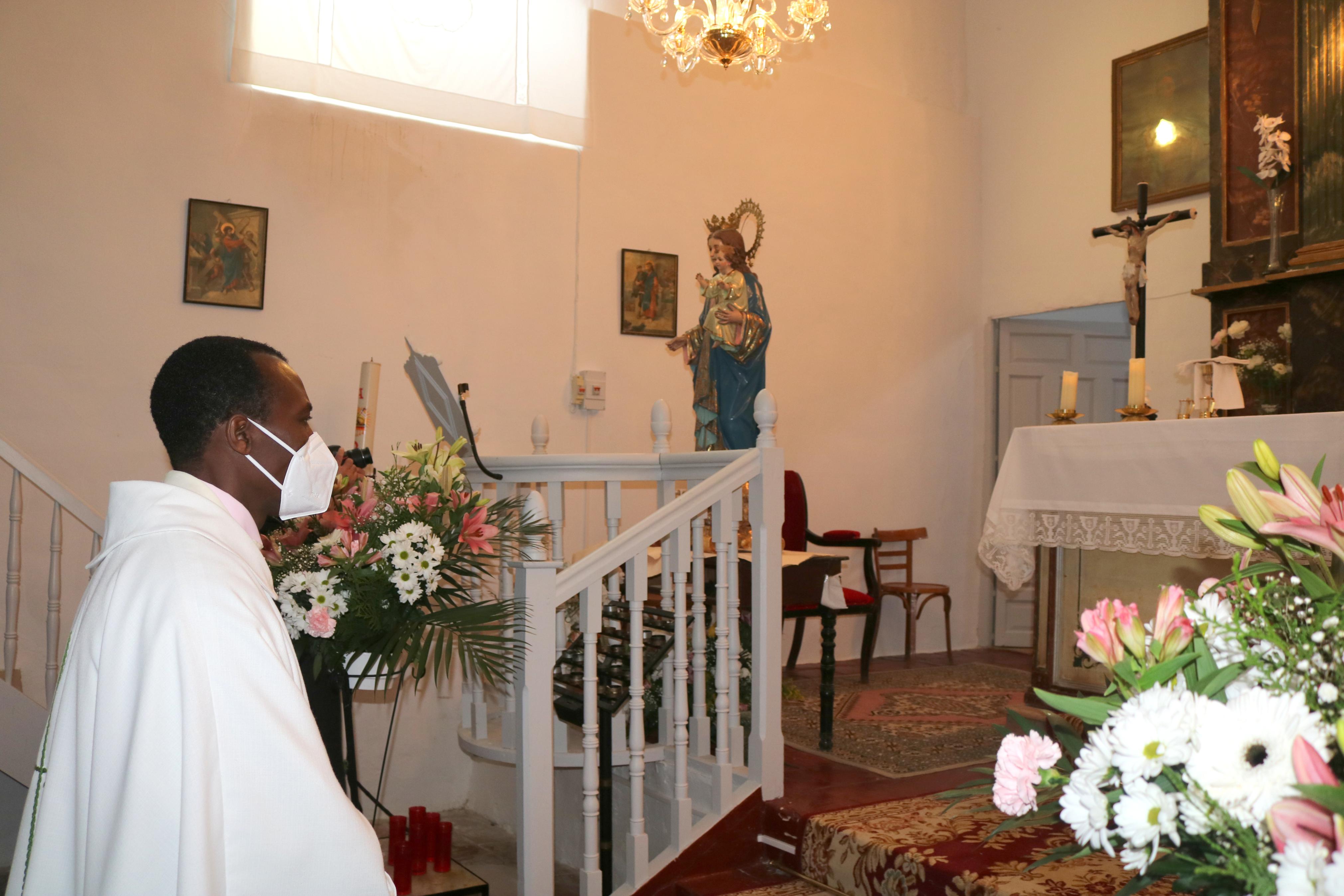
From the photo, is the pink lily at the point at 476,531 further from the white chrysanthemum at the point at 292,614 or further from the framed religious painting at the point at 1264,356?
the framed religious painting at the point at 1264,356

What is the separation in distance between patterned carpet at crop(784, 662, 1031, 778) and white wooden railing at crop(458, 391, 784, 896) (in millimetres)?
690

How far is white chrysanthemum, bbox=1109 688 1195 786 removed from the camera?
76 centimetres

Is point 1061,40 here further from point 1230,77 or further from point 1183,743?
point 1183,743

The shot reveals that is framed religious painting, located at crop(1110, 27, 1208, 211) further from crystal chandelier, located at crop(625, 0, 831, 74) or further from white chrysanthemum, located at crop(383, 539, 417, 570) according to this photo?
white chrysanthemum, located at crop(383, 539, 417, 570)

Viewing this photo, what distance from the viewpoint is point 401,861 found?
10.5 feet

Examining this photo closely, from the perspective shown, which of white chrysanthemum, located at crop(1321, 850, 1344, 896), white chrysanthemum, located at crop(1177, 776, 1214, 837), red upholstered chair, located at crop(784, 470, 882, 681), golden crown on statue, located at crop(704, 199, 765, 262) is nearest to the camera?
white chrysanthemum, located at crop(1321, 850, 1344, 896)

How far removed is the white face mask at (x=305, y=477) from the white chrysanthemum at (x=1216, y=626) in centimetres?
136

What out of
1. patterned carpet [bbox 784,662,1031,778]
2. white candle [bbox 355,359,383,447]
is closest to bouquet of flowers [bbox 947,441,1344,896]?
patterned carpet [bbox 784,662,1031,778]

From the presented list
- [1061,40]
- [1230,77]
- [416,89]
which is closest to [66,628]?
[416,89]

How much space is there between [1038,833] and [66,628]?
4.20 m

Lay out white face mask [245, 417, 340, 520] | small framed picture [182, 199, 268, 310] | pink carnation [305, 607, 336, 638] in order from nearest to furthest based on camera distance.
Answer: white face mask [245, 417, 340, 520] → pink carnation [305, 607, 336, 638] → small framed picture [182, 199, 268, 310]

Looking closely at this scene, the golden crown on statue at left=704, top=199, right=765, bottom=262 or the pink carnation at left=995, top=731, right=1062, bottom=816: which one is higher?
the golden crown on statue at left=704, top=199, right=765, bottom=262

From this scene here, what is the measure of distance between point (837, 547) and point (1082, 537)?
2728 mm

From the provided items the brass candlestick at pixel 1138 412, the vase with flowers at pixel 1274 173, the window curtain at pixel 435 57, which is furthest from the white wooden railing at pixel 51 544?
the vase with flowers at pixel 1274 173
